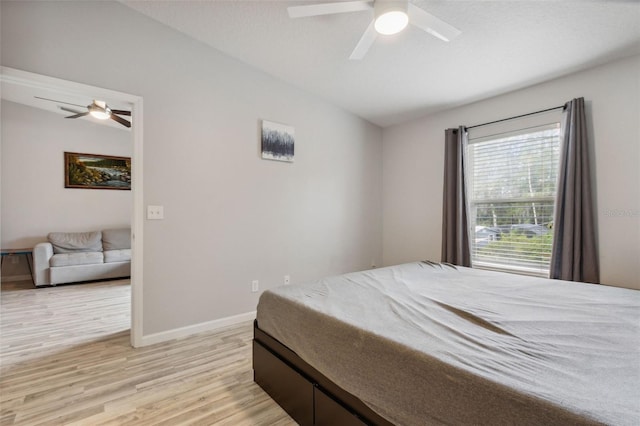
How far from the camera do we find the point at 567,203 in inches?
101

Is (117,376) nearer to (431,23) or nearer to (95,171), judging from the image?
(431,23)

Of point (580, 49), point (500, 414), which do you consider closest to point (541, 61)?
point (580, 49)

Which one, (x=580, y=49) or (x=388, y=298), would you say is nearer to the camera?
(x=388, y=298)

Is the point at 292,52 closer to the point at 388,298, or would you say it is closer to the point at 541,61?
the point at 541,61

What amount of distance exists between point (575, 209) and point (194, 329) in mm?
3574

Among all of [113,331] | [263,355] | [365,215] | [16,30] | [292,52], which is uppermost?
[292,52]

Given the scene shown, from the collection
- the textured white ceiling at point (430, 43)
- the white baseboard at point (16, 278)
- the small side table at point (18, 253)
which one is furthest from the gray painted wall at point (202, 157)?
the white baseboard at point (16, 278)

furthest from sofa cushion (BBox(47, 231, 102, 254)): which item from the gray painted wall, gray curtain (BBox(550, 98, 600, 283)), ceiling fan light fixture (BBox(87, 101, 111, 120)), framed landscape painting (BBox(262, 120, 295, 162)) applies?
gray curtain (BBox(550, 98, 600, 283))

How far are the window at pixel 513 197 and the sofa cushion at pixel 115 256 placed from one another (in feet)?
17.5

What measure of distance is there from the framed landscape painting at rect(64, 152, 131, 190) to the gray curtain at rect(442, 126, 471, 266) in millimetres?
5795

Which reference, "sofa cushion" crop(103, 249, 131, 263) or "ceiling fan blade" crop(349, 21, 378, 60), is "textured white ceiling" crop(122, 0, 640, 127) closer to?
"ceiling fan blade" crop(349, 21, 378, 60)

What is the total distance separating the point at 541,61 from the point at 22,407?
4397 mm

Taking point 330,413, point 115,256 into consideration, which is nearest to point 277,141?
point 330,413

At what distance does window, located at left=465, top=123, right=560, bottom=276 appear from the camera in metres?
2.84
